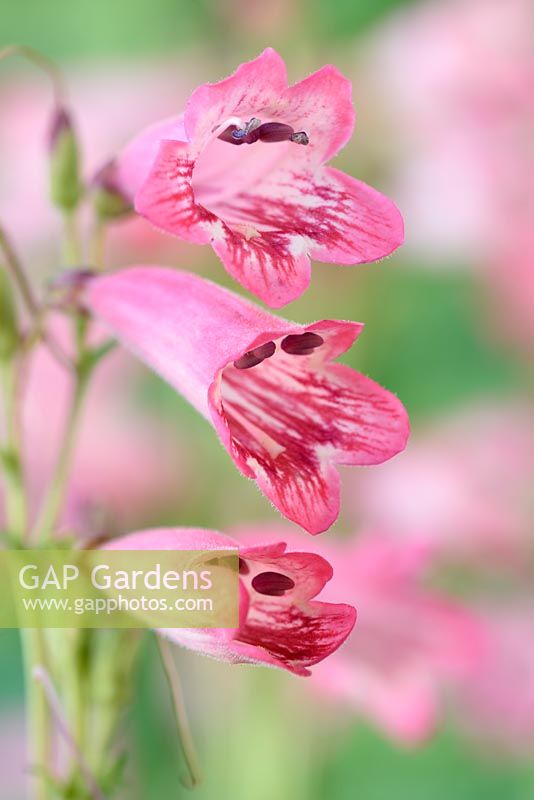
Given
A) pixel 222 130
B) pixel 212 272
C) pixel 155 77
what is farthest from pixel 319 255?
pixel 155 77

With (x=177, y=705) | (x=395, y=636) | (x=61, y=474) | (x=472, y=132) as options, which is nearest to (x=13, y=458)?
(x=61, y=474)

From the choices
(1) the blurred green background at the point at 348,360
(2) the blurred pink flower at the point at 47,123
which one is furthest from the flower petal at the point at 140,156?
(2) the blurred pink flower at the point at 47,123

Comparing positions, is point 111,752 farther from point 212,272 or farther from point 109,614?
point 212,272

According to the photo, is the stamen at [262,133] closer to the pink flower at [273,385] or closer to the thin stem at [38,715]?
the pink flower at [273,385]

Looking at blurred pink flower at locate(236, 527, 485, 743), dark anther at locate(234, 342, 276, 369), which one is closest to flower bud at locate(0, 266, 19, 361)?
dark anther at locate(234, 342, 276, 369)

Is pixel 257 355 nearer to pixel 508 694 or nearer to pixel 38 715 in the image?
pixel 38 715

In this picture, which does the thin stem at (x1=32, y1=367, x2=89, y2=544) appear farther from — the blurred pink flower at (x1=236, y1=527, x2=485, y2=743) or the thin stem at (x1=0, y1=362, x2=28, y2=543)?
the blurred pink flower at (x1=236, y1=527, x2=485, y2=743)
